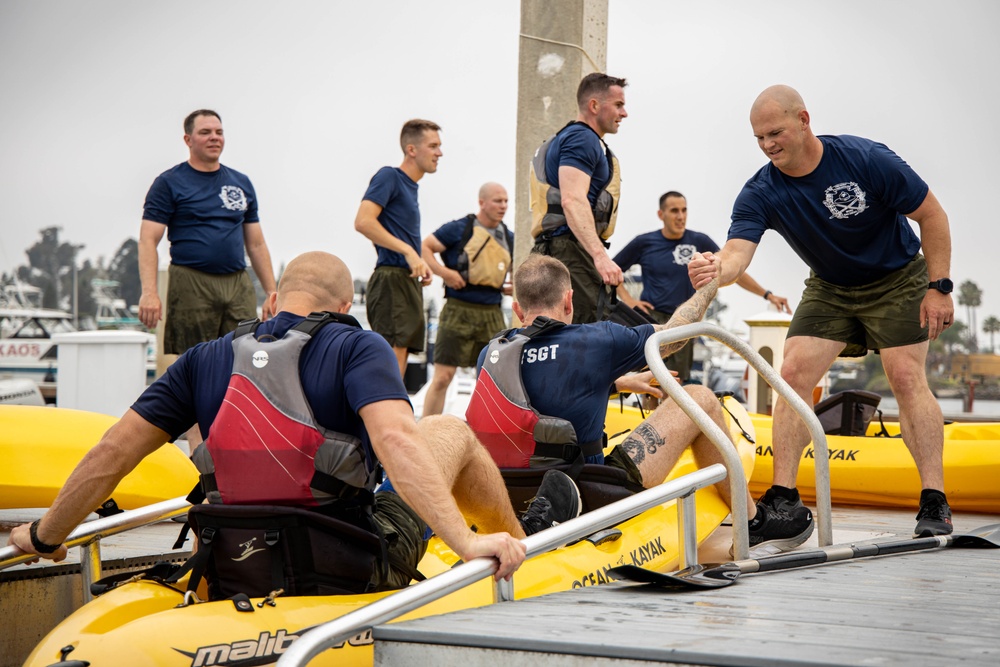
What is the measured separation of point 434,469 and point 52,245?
6302 centimetres

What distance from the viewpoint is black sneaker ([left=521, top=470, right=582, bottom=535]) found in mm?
3633

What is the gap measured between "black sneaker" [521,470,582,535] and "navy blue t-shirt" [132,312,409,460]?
0.86 meters

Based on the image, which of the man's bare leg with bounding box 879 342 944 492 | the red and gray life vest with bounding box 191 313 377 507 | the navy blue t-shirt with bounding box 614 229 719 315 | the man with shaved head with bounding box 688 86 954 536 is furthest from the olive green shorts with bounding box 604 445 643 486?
the navy blue t-shirt with bounding box 614 229 719 315

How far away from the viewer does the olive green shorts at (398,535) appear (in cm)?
319

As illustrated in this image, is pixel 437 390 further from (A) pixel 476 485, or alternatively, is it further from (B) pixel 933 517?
(A) pixel 476 485

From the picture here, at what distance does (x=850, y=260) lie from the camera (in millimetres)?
4977

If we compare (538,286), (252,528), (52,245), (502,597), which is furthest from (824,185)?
(52,245)

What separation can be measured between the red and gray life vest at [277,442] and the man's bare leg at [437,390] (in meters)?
4.95

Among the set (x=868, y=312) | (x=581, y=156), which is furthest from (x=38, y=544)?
(x=581, y=156)

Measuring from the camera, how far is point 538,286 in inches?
178

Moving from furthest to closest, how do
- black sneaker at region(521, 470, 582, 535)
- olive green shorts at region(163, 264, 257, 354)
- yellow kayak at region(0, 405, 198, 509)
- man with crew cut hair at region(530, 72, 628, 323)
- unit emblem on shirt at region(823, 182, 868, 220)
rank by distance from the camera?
olive green shorts at region(163, 264, 257, 354) < man with crew cut hair at region(530, 72, 628, 323) < yellow kayak at region(0, 405, 198, 509) < unit emblem on shirt at region(823, 182, 868, 220) < black sneaker at region(521, 470, 582, 535)

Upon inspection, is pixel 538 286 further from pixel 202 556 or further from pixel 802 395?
pixel 202 556

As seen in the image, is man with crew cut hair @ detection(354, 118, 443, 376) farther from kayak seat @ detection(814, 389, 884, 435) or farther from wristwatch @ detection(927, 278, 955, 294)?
wristwatch @ detection(927, 278, 955, 294)

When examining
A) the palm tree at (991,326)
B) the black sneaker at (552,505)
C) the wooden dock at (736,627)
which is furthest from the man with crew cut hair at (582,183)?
the palm tree at (991,326)
